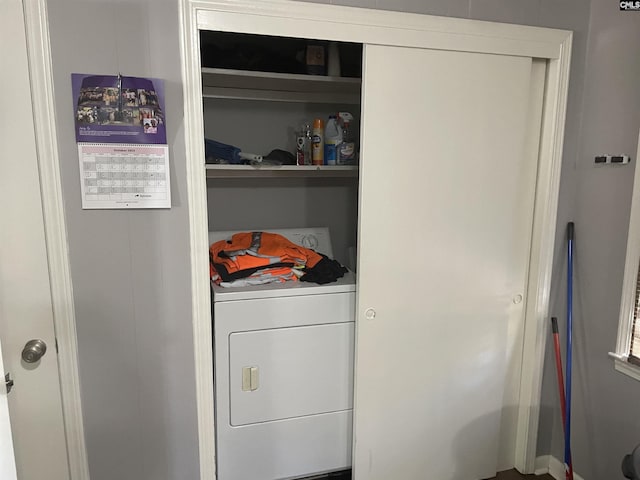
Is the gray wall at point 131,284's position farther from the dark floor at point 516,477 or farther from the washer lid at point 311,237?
the dark floor at point 516,477

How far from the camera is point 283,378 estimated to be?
2.03m

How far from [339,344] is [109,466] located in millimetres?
1009

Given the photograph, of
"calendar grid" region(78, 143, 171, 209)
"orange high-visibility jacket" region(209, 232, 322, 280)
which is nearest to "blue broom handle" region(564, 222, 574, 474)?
"orange high-visibility jacket" region(209, 232, 322, 280)

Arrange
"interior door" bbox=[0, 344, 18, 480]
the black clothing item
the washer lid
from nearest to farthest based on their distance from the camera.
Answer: "interior door" bbox=[0, 344, 18, 480]
the black clothing item
the washer lid

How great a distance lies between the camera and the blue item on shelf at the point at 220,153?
218cm

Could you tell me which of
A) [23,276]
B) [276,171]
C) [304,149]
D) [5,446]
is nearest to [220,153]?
[276,171]

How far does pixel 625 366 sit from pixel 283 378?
4.69 feet

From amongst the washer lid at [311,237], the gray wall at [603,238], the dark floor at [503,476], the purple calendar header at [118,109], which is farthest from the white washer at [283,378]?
the gray wall at [603,238]

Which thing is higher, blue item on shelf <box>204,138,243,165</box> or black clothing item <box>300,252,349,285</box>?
blue item on shelf <box>204,138,243,165</box>

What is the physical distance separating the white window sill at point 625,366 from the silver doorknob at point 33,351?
2.18 meters

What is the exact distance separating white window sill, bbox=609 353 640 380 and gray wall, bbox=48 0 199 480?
5.69 feet

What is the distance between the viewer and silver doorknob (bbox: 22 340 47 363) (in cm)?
142

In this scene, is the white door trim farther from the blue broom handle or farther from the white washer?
the blue broom handle

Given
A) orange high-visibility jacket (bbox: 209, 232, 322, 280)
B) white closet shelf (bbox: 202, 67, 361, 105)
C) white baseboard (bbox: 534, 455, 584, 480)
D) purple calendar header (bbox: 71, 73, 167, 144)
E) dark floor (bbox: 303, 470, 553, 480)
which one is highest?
white closet shelf (bbox: 202, 67, 361, 105)
